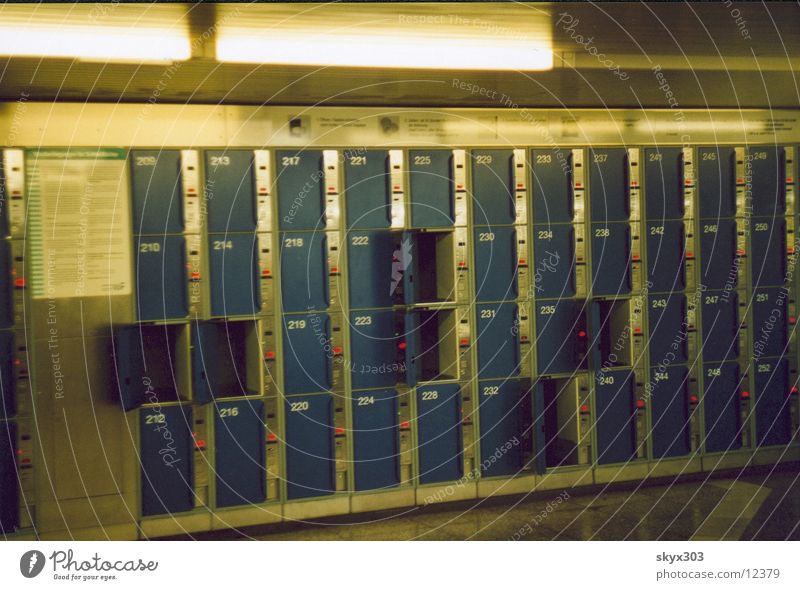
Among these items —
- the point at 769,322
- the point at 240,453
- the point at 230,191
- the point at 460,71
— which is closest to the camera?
the point at 460,71

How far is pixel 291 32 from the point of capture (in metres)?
4.78

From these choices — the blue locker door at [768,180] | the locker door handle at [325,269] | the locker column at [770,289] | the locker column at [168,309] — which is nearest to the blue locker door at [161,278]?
the locker column at [168,309]

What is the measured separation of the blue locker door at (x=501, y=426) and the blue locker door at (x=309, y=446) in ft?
4.23

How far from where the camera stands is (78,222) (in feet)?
20.0

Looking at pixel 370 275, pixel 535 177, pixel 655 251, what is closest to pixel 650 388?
pixel 655 251

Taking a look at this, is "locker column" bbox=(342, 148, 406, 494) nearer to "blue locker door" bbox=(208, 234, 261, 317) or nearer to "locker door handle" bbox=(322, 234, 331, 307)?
"locker door handle" bbox=(322, 234, 331, 307)

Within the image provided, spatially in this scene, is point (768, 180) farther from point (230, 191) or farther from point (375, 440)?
point (230, 191)

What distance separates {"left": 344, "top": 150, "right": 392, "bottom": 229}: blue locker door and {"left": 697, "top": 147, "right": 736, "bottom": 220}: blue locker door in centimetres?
284

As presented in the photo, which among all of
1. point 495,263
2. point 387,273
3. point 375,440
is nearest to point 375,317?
point 387,273

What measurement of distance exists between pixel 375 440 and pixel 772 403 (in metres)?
3.73

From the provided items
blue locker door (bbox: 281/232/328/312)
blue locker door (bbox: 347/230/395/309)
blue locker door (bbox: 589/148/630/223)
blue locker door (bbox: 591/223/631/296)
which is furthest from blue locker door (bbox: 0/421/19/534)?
blue locker door (bbox: 589/148/630/223)

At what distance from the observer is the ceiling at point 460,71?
4.49 meters

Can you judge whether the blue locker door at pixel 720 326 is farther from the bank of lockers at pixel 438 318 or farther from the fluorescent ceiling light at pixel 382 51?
the fluorescent ceiling light at pixel 382 51
